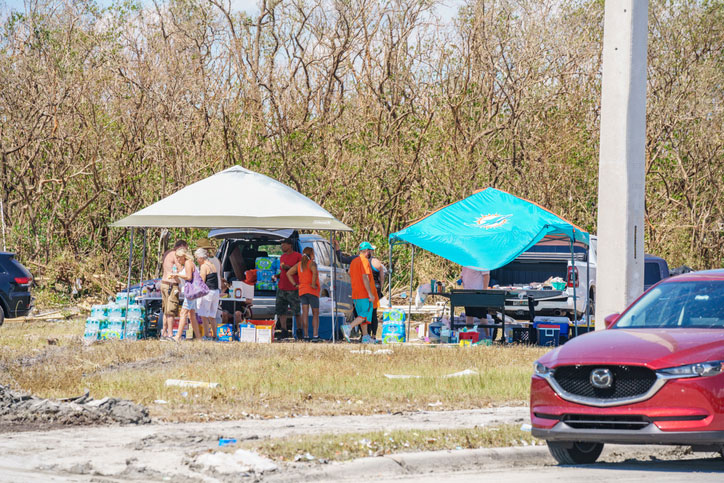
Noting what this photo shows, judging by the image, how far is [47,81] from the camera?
32625mm

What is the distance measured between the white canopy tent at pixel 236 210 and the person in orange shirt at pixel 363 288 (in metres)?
0.60

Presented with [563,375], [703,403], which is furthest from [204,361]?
[703,403]

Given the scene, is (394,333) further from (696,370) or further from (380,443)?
(696,370)

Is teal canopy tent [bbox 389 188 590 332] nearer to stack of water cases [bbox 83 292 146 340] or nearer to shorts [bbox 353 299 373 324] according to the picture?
shorts [bbox 353 299 373 324]

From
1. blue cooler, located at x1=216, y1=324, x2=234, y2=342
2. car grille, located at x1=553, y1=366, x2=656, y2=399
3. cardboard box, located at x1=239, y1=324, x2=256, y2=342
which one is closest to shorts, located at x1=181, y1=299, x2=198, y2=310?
blue cooler, located at x1=216, y1=324, x2=234, y2=342

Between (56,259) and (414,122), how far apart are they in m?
11.1

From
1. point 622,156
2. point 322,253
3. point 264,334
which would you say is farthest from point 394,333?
point 622,156

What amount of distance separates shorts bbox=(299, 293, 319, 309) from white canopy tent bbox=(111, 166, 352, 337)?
36cm

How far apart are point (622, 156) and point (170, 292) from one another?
10062 millimetres

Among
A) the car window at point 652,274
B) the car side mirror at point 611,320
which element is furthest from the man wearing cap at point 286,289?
the car side mirror at point 611,320

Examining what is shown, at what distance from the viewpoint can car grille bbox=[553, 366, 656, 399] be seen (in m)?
8.60

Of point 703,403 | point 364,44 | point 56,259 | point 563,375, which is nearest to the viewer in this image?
point 703,403

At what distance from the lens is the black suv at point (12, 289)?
74.0 feet

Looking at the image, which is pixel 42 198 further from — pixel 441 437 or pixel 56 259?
pixel 441 437
